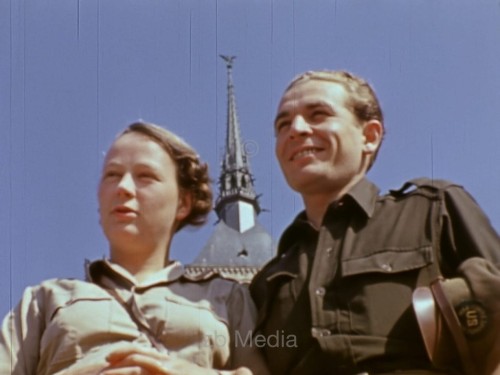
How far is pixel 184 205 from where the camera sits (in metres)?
5.05

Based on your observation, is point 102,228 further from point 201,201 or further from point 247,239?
point 247,239

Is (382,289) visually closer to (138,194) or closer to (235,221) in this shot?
(138,194)

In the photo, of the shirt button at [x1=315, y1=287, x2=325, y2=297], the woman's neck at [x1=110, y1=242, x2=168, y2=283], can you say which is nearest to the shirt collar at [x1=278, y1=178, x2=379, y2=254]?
the shirt button at [x1=315, y1=287, x2=325, y2=297]

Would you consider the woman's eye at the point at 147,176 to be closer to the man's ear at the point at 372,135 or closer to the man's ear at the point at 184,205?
the man's ear at the point at 184,205

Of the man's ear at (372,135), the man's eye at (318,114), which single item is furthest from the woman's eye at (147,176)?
the man's ear at (372,135)

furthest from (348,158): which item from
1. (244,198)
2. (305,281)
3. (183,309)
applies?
(244,198)

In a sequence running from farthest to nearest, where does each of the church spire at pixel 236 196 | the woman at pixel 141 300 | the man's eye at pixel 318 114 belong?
the church spire at pixel 236 196 < the man's eye at pixel 318 114 < the woman at pixel 141 300

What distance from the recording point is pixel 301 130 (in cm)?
493

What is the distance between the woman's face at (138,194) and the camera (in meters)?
4.85

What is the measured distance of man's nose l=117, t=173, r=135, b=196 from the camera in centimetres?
484

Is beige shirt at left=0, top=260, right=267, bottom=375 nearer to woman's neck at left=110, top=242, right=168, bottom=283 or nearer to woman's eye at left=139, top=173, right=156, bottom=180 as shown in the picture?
woman's neck at left=110, top=242, right=168, bottom=283

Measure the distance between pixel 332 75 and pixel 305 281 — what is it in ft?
2.96

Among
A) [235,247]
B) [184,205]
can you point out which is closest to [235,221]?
[235,247]

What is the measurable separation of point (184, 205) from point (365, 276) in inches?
34.9
